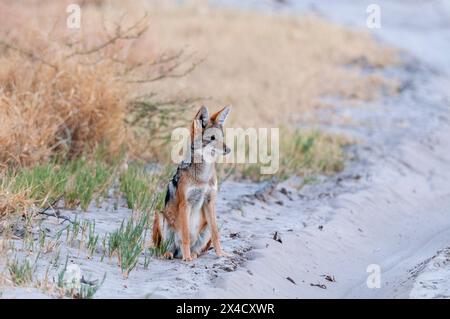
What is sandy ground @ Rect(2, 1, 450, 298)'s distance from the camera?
20.5ft

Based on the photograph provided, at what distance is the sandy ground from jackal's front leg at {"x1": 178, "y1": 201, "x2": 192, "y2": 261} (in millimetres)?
91

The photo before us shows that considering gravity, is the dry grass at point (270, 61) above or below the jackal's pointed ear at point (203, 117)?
above

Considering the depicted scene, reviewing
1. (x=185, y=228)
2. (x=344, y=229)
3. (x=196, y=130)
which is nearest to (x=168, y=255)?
(x=185, y=228)

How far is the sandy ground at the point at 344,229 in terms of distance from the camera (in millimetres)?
6262

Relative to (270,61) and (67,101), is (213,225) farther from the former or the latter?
A: (270,61)

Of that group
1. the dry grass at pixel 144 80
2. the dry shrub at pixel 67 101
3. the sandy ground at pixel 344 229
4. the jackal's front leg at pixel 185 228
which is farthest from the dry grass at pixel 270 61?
the jackal's front leg at pixel 185 228

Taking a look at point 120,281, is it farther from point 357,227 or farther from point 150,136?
point 150,136

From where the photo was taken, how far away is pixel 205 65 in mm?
16500

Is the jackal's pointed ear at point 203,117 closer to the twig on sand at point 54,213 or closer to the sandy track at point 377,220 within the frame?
the sandy track at point 377,220

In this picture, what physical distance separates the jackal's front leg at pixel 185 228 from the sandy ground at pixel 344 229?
3.6 inches

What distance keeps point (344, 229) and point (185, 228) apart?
2196 millimetres

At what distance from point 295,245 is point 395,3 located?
17435 millimetres

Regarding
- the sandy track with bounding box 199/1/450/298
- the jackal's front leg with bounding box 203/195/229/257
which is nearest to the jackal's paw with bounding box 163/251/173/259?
the jackal's front leg with bounding box 203/195/229/257
